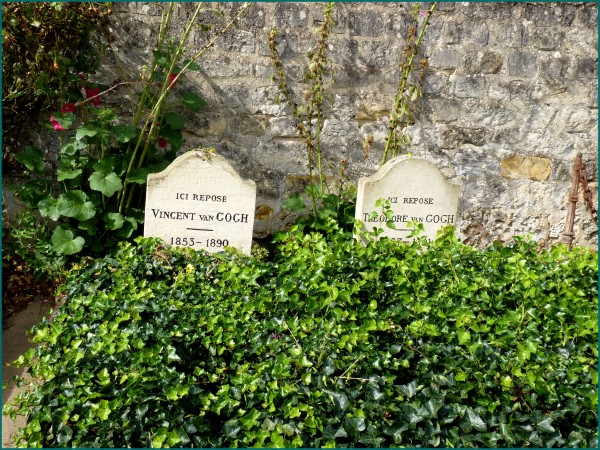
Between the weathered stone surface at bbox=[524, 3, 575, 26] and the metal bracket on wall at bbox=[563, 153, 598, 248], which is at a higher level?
the weathered stone surface at bbox=[524, 3, 575, 26]

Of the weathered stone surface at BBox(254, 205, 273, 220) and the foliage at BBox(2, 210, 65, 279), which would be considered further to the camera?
the weathered stone surface at BBox(254, 205, 273, 220)

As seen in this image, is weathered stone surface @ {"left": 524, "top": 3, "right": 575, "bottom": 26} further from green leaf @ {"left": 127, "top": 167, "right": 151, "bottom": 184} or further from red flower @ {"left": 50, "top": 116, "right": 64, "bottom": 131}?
red flower @ {"left": 50, "top": 116, "right": 64, "bottom": 131}

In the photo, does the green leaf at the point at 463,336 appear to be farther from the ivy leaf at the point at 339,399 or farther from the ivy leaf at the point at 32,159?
the ivy leaf at the point at 32,159

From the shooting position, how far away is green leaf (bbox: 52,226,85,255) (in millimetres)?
3883

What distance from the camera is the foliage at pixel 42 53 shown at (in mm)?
3939

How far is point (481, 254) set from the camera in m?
3.70

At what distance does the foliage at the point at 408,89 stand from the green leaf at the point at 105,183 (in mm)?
1936

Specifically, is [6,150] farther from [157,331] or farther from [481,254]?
[481,254]

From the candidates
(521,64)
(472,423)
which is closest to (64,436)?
(472,423)

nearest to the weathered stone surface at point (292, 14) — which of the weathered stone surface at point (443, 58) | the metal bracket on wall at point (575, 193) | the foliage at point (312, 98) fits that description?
the foliage at point (312, 98)

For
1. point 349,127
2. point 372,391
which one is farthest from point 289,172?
point 372,391

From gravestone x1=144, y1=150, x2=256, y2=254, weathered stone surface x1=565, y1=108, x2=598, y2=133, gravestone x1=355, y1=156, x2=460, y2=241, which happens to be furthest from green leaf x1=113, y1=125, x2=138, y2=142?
weathered stone surface x1=565, y1=108, x2=598, y2=133

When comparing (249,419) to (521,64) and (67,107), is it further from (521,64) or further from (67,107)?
(521,64)

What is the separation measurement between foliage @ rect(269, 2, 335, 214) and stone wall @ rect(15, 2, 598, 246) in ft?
0.22
